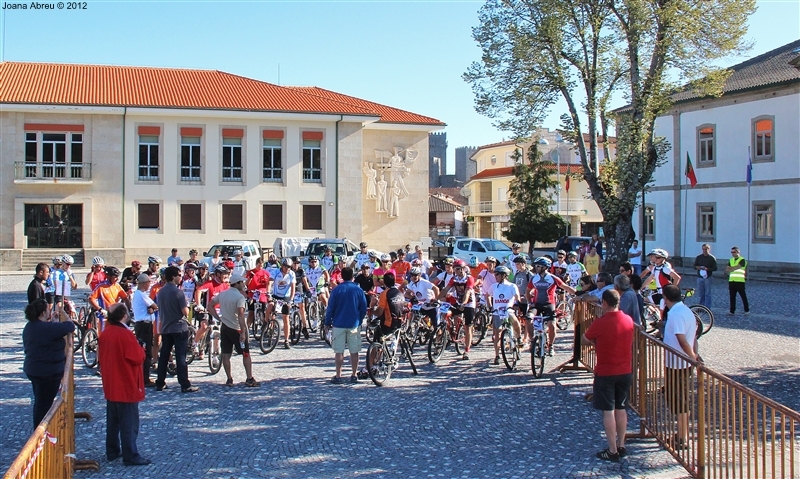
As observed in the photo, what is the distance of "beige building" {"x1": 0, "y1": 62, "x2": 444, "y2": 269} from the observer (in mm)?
38312

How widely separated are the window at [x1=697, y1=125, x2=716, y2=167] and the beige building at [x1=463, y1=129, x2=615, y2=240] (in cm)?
2723

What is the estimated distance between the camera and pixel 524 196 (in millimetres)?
52812

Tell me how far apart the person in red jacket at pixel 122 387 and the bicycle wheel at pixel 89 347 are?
5300mm

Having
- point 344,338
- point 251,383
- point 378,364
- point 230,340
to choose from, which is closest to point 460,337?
point 378,364

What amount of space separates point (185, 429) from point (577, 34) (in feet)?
74.7

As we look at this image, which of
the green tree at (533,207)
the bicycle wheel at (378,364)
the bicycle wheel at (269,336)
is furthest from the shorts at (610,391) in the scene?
the green tree at (533,207)

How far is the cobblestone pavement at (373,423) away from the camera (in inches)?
278

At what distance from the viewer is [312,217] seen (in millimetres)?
42406

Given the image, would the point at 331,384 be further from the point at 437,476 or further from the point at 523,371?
the point at 437,476

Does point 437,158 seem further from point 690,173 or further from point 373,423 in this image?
point 373,423

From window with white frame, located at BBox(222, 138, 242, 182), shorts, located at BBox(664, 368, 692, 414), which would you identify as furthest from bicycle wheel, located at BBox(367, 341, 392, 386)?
window with white frame, located at BBox(222, 138, 242, 182)

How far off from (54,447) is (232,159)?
121 feet

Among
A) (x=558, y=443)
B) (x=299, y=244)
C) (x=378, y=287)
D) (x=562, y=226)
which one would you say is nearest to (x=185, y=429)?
(x=558, y=443)

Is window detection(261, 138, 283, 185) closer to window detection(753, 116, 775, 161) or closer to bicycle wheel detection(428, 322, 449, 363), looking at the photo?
window detection(753, 116, 775, 161)
